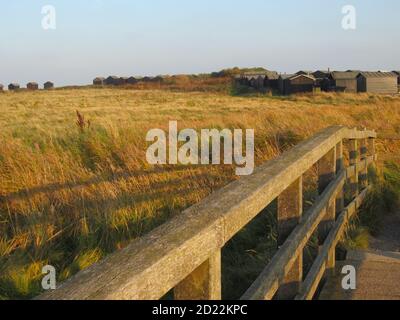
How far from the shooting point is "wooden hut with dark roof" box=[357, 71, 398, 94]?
56.3m

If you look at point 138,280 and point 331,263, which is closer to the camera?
point 138,280

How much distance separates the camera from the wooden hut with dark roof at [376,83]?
56312mm

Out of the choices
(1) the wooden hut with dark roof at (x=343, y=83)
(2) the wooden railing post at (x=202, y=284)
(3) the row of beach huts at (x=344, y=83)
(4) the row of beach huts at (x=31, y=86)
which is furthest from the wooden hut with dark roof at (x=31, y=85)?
(2) the wooden railing post at (x=202, y=284)

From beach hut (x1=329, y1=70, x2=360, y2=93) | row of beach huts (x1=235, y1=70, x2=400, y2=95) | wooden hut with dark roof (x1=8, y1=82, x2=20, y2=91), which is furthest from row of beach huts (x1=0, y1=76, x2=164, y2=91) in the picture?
beach hut (x1=329, y1=70, x2=360, y2=93)

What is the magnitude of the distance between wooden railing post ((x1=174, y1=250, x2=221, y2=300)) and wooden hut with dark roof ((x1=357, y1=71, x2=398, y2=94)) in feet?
189

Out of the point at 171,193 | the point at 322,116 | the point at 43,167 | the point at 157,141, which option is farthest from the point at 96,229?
the point at 322,116

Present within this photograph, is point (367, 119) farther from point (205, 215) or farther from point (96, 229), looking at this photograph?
point (205, 215)

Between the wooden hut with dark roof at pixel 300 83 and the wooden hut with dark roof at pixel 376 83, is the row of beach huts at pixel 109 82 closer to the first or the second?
the wooden hut with dark roof at pixel 300 83

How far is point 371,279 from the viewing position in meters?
3.61

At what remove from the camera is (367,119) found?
14.9 metres

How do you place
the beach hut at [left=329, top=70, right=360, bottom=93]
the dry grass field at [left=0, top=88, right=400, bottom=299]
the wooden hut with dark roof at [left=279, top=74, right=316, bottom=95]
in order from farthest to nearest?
the wooden hut with dark roof at [left=279, top=74, right=316, bottom=95] → the beach hut at [left=329, top=70, right=360, bottom=93] → the dry grass field at [left=0, top=88, right=400, bottom=299]

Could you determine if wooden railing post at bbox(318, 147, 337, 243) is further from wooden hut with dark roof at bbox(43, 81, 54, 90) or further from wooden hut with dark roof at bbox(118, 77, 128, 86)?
wooden hut with dark roof at bbox(43, 81, 54, 90)

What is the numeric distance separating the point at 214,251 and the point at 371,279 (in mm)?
2396
